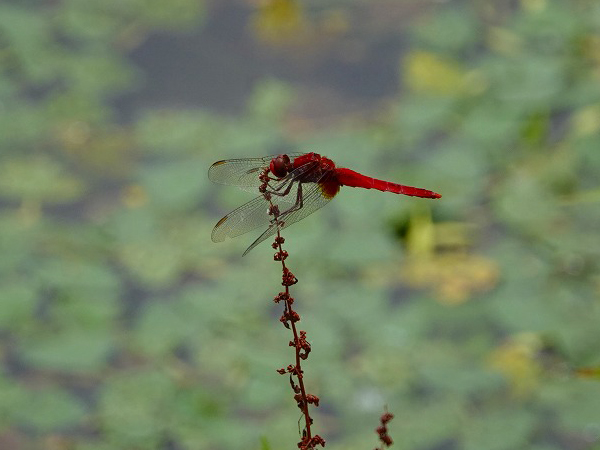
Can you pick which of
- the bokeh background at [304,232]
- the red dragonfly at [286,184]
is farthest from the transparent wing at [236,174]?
the bokeh background at [304,232]

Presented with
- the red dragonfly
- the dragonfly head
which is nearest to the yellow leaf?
the red dragonfly

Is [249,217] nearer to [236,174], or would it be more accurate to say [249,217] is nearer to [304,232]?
[236,174]

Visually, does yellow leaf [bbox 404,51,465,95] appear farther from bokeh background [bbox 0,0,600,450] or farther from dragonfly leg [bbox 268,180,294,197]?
dragonfly leg [bbox 268,180,294,197]

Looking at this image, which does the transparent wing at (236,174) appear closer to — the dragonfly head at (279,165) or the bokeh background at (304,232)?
the dragonfly head at (279,165)

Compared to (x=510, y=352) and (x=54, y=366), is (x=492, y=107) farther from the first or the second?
(x=54, y=366)

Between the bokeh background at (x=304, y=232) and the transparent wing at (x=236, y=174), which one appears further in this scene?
the bokeh background at (x=304, y=232)

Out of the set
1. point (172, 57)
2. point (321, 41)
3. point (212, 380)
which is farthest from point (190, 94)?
point (212, 380)

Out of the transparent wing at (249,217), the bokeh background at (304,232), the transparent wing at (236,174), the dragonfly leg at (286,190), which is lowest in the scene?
the transparent wing at (249,217)

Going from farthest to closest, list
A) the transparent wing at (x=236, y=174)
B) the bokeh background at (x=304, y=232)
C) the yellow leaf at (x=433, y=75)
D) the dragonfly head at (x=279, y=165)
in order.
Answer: the yellow leaf at (x=433, y=75)
the bokeh background at (x=304, y=232)
the transparent wing at (x=236, y=174)
the dragonfly head at (x=279, y=165)
